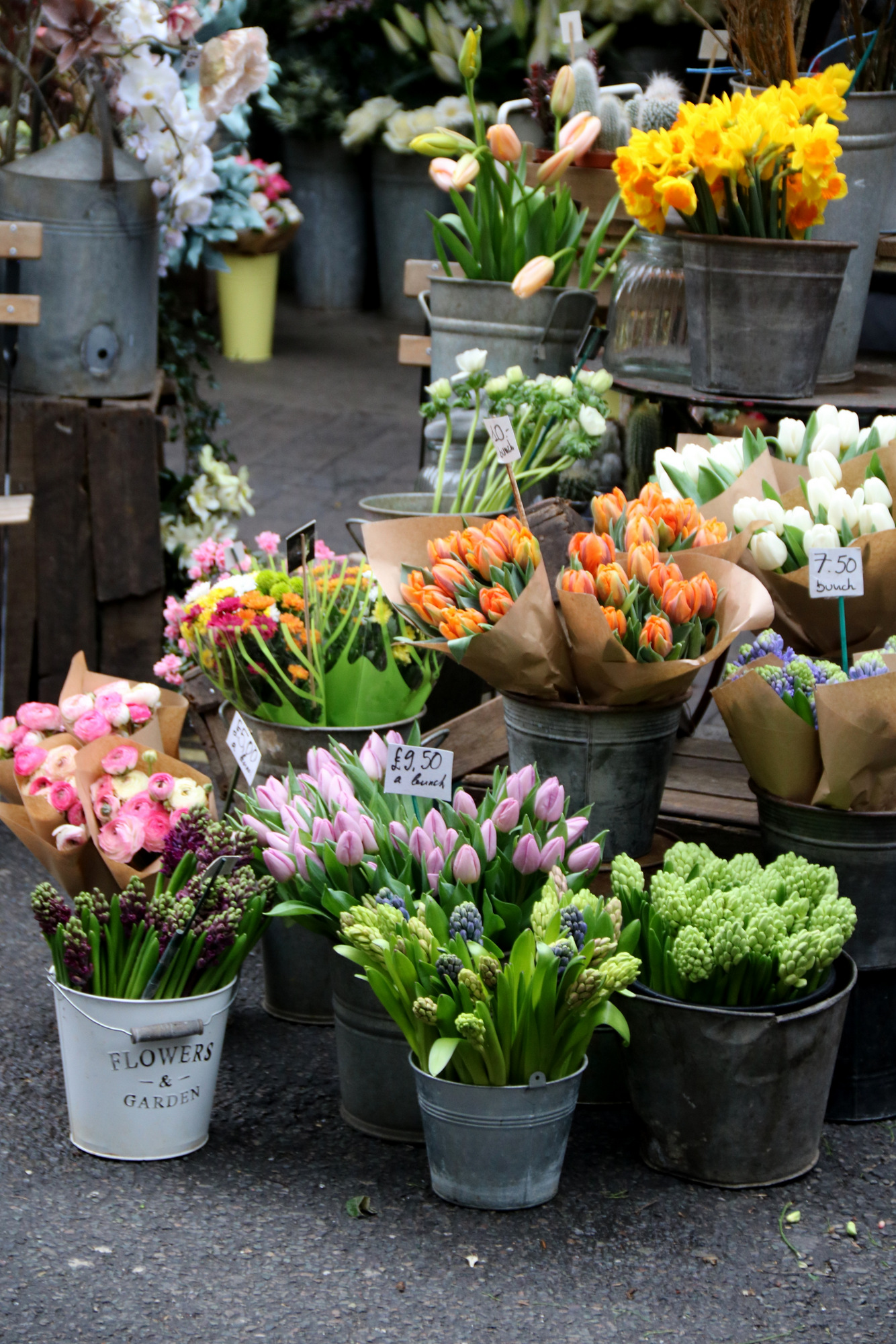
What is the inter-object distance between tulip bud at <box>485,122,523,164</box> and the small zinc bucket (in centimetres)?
190

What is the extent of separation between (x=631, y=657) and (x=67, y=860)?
0.91 meters

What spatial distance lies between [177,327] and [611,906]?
9.34 ft

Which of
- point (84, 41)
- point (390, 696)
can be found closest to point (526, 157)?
point (84, 41)

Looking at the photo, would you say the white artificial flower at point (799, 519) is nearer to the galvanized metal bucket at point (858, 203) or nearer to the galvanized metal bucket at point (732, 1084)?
the galvanized metal bucket at point (732, 1084)

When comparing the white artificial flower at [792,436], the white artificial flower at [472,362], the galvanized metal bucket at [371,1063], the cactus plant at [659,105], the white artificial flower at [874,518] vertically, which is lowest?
the galvanized metal bucket at [371,1063]

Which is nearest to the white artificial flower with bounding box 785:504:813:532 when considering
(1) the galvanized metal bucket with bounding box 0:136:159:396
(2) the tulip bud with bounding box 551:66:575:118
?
(2) the tulip bud with bounding box 551:66:575:118

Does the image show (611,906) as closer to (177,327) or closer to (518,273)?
(518,273)

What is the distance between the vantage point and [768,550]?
7.30 feet

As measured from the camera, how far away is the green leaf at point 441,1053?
1.85 m

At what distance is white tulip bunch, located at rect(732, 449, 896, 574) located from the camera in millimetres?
2223

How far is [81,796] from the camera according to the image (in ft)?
7.38

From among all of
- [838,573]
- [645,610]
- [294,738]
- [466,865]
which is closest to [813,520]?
[838,573]

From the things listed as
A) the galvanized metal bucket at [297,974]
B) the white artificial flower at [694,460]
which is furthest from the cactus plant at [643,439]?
the galvanized metal bucket at [297,974]

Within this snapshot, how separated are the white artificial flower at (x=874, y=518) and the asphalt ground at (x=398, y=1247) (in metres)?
0.89
